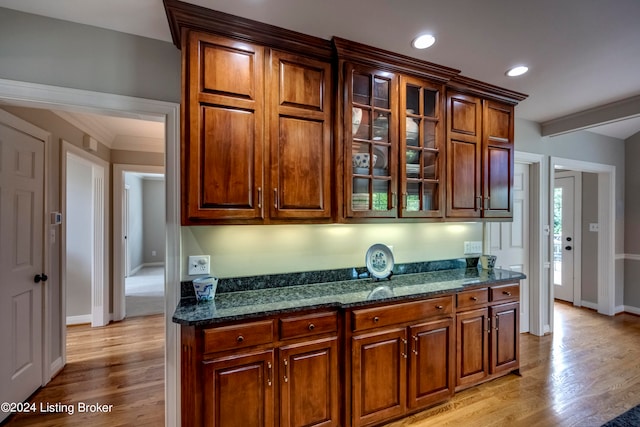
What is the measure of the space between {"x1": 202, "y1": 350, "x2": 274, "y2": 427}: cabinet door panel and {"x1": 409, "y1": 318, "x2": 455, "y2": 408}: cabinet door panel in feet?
3.24

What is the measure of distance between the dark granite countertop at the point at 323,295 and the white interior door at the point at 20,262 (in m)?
1.38

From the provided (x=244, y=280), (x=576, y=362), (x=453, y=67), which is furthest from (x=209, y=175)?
(x=576, y=362)

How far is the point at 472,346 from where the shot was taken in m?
2.32

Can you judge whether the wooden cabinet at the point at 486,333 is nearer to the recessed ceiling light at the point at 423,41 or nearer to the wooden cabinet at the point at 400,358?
the wooden cabinet at the point at 400,358

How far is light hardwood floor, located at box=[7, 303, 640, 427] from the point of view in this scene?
2.11 metres

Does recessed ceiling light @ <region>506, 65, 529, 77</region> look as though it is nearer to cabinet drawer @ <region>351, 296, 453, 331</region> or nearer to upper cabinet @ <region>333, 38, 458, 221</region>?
upper cabinet @ <region>333, 38, 458, 221</region>

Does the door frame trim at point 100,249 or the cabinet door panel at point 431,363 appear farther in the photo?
the door frame trim at point 100,249

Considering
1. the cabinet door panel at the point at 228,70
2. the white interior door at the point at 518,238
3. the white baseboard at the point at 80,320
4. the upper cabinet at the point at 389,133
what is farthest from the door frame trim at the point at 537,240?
the white baseboard at the point at 80,320

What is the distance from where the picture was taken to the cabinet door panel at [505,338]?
95.8 inches

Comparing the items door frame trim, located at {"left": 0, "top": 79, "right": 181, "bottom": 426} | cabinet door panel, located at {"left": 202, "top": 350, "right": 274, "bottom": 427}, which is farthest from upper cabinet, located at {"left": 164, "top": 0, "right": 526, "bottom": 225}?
cabinet door panel, located at {"left": 202, "top": 350, "right": 274, "bottom": 427}

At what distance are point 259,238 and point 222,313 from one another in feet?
2.10

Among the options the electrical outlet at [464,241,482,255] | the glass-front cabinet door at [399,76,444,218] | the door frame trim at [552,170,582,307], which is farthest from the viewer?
the door frame trim at [552,170,582,307]

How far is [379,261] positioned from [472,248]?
116cm

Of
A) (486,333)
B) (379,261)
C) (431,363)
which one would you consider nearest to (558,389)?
(486,333)
